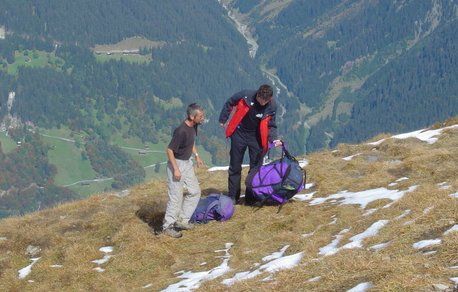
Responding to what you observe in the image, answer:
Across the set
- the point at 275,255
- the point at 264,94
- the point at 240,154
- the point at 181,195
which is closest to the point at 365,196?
the point at 240,154

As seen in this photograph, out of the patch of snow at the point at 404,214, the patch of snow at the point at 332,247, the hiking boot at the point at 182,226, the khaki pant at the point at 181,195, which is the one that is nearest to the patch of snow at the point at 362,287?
the patch of snow at the point at 332,247

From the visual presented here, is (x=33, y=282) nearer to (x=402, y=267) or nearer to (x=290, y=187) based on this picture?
(x=290, y=187)

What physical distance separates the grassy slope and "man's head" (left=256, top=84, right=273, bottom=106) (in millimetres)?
3219

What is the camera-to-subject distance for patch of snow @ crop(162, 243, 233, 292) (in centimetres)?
1436

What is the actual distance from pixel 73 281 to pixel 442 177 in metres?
10.6

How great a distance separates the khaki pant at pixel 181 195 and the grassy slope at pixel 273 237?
605mm

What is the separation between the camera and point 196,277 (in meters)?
15.0

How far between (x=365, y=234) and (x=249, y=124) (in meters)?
6.33

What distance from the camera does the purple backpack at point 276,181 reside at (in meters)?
19.7

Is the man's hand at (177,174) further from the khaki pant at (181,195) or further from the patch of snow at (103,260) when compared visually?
the patch of snow at (103,260)

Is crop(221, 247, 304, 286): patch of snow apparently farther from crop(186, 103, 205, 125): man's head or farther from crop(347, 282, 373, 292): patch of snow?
crop(186, 103, 205, 125): man's head

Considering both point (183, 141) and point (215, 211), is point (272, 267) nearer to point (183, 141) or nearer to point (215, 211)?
point (183, 141)

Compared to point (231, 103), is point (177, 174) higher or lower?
lower

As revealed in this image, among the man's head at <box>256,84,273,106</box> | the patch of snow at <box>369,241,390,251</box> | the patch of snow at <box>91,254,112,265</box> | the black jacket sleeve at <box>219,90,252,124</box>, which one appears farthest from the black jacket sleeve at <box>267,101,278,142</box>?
the patch of snow at <box>369,241,390,251</box>
